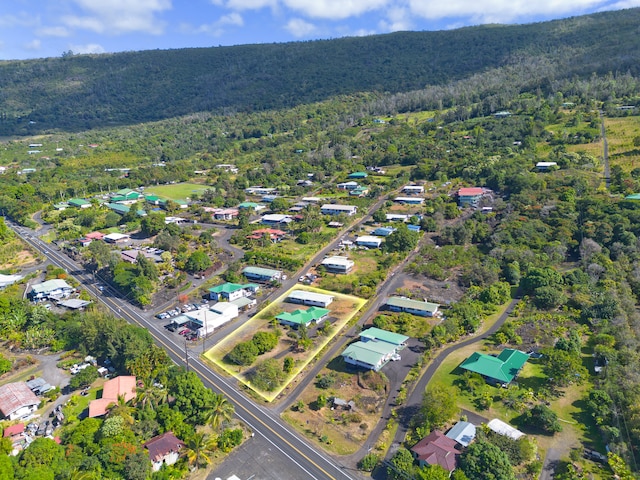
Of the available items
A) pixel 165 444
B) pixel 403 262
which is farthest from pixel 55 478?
pixel 403 262

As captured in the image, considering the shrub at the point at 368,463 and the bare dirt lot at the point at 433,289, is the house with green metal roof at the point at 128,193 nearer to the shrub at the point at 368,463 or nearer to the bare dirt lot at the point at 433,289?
the bare dirt lot at the point at 433,289

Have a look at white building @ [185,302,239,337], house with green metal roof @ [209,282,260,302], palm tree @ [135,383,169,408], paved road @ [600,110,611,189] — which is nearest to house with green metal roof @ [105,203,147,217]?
house with green metal roof @ [209,282,260,302]

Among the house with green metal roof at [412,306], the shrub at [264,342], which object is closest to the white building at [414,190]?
the house with green metal roof at [412,306]

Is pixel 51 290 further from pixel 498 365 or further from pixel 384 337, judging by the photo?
pixel 498 365

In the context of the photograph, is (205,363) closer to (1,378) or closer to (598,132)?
(1,378)

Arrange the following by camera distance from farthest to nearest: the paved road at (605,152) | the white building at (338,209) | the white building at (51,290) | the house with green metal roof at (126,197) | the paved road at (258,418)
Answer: the house with green metal roof at (126,197) < the white building at (338,209) < the paved road at (605,152) < the white building at (51,290) < the paved road at (258,418)

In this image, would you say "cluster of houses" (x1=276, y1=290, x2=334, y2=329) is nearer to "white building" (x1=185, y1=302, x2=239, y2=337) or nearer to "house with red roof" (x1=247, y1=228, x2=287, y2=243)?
"white building" (x1=185, y1=302, x2=239, y2=337)
